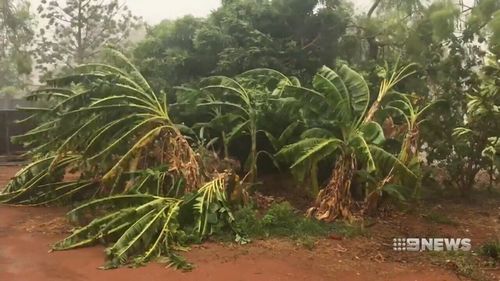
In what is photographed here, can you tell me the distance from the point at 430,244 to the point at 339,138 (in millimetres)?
2290

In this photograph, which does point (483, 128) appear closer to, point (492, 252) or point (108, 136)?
point (492, 252)

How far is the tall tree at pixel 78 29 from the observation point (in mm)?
25391

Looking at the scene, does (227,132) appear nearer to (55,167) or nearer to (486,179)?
(55,167)

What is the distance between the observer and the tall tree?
25.4 meters

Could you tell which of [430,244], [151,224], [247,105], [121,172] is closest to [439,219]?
[430,244]

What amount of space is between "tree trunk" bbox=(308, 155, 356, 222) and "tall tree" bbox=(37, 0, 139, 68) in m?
20.1

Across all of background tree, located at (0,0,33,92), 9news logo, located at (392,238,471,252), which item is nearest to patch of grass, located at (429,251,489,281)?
9news logo, located at (392,238,471,252)

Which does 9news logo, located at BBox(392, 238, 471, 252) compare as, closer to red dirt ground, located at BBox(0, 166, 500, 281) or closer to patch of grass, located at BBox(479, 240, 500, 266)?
red dirt ground, located at BBox(0, 166, 500, 281)

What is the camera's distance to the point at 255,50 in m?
12.3

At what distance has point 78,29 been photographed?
2625 centimetres

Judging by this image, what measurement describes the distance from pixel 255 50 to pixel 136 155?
463 cm

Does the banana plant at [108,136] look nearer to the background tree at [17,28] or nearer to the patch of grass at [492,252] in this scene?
the patch of grass at [492,252]

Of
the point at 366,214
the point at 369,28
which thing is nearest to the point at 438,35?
the point at 369,28

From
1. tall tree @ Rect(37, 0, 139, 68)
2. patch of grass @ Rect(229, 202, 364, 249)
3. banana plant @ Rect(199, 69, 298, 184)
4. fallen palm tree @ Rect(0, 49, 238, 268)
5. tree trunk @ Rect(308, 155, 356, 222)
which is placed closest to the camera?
fallen palm tree @ Rect(0, 49, 238, 268)
